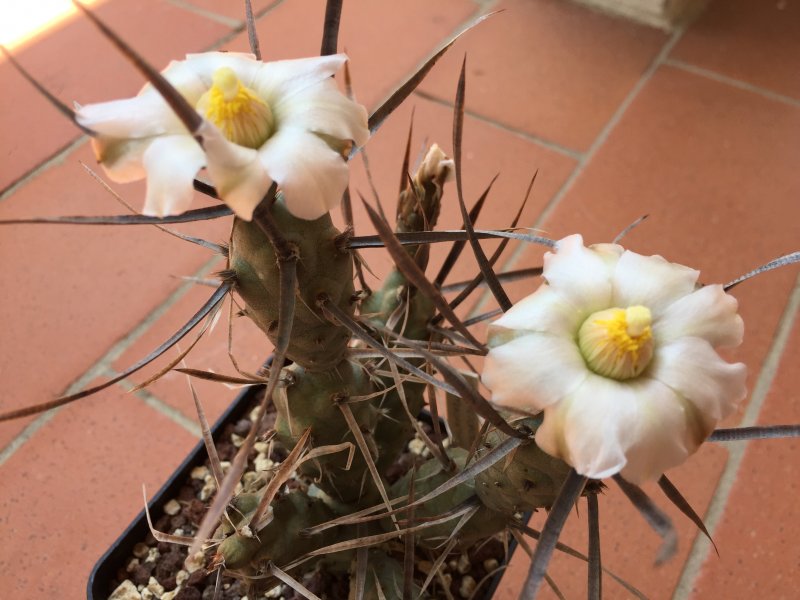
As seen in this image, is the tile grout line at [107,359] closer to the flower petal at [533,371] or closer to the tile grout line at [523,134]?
the tile grout line at [523,134]

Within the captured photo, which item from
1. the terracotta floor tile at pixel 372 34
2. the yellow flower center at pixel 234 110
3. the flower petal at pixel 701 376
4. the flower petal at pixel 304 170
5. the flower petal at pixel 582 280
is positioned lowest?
the terracotta floor tile at pixel 372 34

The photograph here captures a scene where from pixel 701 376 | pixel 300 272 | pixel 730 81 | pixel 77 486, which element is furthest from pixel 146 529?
pixel 730 81

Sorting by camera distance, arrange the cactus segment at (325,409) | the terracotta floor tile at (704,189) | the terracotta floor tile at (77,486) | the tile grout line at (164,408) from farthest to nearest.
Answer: the terracotta floor tile at (704,189) < the tile grout line at (164,408) < the terracotta floor tile at (77,486) < the cactus segment at (325,409)

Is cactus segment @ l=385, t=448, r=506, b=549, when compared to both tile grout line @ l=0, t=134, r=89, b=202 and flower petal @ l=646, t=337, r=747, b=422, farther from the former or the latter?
tile grout line @ l=0, t=134, r=89, b=202

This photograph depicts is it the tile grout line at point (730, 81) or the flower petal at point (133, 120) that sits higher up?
the flower petal at point (133, 120)

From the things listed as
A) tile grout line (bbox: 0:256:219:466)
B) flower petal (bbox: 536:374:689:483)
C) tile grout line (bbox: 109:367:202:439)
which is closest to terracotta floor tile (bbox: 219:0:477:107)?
tile grout line (bbox: 0:256:219:466)

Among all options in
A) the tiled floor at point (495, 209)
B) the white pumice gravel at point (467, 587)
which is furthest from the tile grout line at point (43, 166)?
the white pumice gravel at point (467, 587)

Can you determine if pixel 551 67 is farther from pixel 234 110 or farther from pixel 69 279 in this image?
pixel 234 110
